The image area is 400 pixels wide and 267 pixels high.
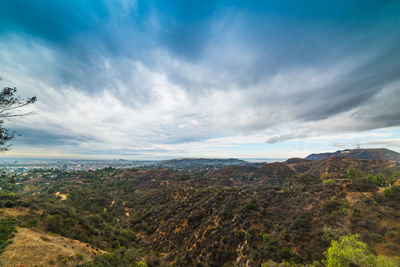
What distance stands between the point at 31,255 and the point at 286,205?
126 feet

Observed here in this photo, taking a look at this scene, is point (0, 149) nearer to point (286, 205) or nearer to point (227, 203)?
point (227, 203)

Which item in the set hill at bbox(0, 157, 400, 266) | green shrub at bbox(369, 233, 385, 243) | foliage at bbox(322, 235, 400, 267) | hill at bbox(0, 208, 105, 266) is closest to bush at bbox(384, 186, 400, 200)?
hill at bbox(0, 157, 400, 266)

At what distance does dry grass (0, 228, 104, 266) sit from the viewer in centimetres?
1027

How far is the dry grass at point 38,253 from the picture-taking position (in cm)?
1027

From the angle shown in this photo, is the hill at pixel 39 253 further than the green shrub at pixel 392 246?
No

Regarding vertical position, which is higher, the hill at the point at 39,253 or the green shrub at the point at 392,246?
the hill at the point at 39,253

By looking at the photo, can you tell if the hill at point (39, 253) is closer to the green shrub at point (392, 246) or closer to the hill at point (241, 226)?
the hill at point (241, 226)

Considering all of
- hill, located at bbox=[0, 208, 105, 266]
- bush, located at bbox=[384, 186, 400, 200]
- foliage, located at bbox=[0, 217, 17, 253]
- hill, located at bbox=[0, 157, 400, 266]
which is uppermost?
bush, located at bbox=[384, 186, 400, 200]

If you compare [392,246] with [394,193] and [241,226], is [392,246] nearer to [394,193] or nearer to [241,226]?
[394,193]

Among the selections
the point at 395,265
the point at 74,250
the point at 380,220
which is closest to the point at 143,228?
the point at 74,250

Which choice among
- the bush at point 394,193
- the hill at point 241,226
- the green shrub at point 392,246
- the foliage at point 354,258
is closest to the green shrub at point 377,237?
the hill at point 241,226

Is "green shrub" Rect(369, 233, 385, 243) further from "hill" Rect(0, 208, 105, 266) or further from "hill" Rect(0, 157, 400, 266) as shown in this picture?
"hill" Rect(0, 208, 105, 266)

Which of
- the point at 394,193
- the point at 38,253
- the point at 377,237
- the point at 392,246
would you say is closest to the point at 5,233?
the point at 38,253

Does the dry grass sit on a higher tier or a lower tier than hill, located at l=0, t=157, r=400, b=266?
higher
